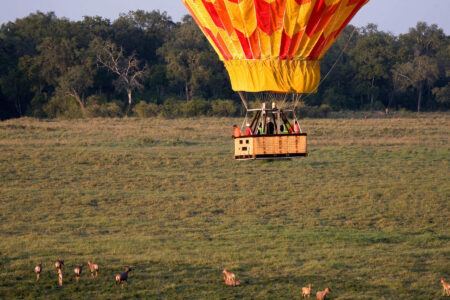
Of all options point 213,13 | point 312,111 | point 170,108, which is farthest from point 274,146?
point 312,111

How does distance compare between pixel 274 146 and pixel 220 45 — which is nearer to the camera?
pixel 274 146

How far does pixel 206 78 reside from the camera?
4800 centimetres

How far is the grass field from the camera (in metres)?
11.6

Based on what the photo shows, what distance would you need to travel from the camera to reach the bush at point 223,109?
4509 centimetres

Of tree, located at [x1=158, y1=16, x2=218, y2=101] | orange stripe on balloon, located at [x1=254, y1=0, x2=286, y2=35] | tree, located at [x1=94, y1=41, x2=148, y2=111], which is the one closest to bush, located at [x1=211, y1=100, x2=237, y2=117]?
tree, located at [x1=158, y1=16, x2=218, y2=101]

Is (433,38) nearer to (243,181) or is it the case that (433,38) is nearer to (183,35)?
(183,35)

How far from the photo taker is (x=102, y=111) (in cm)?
4503

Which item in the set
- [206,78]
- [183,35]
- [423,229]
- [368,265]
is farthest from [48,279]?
[183,35]

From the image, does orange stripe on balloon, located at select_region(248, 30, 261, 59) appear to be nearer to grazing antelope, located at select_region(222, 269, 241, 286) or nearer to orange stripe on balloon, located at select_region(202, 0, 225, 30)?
orange stripe on balloon, located at select_region(202, 0, 225, 30)

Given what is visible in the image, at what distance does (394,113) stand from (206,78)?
515 inches

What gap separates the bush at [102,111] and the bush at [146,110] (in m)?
1.30

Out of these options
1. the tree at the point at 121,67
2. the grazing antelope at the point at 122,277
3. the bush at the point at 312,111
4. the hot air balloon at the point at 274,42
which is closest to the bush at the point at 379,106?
the bush at the point at 312,111

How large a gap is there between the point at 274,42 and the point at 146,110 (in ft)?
108

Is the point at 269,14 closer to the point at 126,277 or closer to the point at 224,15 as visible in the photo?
the point at 224,15
